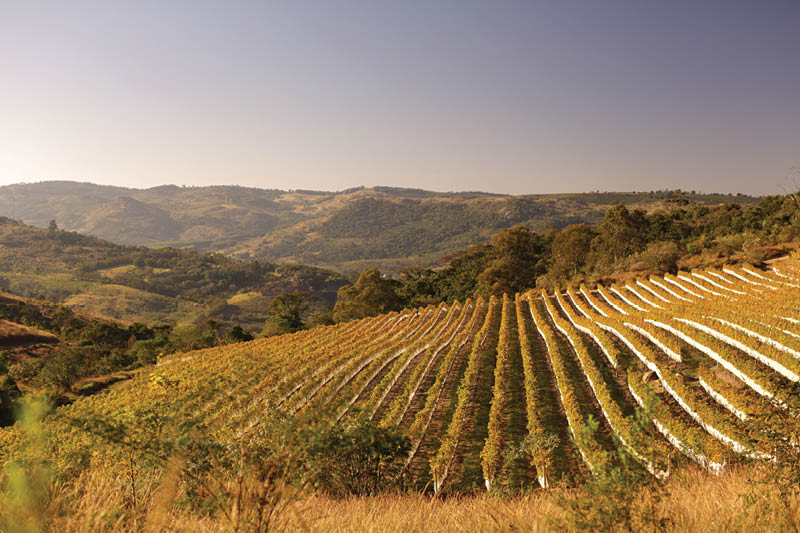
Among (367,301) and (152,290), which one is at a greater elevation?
(367,301)

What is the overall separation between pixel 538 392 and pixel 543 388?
83cm

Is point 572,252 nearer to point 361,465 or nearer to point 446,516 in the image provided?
point 361,465

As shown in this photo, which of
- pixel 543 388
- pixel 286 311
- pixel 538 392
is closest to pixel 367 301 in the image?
pixel 286 311

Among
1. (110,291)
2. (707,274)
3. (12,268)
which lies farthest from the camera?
(12,268)

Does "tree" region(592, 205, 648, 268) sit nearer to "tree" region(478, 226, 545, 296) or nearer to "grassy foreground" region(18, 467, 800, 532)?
"tree" region(478, 226, 545, 296)

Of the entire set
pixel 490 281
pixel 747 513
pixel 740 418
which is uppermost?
pixel 747 513

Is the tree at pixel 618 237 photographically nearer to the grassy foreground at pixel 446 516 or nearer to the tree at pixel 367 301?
the tree at pixel 367 301

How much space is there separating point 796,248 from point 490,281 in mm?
35826

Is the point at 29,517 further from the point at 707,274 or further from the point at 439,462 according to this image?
the point at 707,274

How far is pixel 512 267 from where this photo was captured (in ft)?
215

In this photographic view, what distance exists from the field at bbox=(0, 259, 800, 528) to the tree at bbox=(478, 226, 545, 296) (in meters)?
30.9

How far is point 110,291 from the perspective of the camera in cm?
15762

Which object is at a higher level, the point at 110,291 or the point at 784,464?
the point at 784,464

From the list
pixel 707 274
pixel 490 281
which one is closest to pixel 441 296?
pixel 490 281
